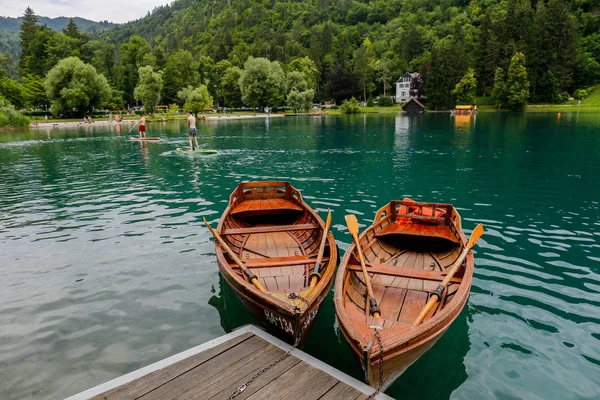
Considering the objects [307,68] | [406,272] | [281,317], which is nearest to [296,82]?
[307,68]

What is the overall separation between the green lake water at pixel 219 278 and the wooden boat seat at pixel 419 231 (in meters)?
1.44

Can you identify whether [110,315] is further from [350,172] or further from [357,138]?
[357,138]

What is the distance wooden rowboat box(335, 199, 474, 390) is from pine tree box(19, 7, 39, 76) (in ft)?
447

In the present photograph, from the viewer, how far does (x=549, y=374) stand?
670 centimetres

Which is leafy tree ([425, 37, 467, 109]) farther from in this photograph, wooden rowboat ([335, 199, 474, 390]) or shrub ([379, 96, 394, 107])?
wooden rowboat ([335, 199, 474, 390])

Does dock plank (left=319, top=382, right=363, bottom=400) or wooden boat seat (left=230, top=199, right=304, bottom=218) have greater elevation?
wooden boat seat (left=230, top=199, right=304, bottom=218)

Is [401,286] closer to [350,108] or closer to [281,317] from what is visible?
[281,317]

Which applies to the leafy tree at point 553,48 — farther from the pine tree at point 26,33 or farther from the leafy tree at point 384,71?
the pine tree at point 26,33

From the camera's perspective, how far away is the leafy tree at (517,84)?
98.9 m

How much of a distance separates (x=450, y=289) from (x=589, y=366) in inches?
102

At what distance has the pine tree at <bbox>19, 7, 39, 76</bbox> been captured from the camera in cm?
11571

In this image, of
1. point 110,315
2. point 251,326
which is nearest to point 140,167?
point 110,315

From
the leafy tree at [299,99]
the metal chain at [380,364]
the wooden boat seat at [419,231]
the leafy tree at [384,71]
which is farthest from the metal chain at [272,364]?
the leafy tree at [384,71]

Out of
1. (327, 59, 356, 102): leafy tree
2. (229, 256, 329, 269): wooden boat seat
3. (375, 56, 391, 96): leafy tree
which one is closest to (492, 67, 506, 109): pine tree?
(375, 56, 391, 96): leafy tree
